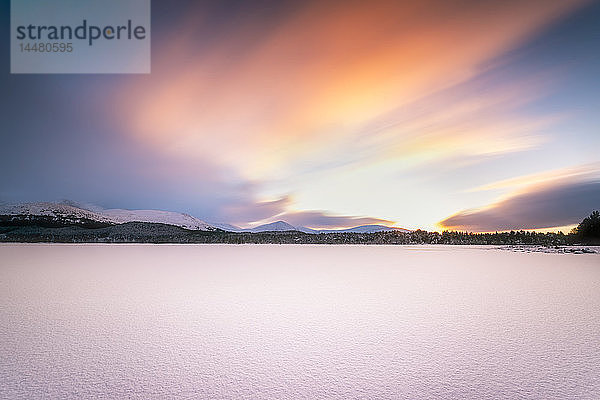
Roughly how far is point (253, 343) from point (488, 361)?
279cm

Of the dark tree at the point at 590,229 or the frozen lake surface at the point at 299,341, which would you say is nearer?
the frozen lake surface at the point at 299,341

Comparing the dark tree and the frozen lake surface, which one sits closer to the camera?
the frozen lake surface

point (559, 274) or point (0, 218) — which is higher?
point (0, 218)

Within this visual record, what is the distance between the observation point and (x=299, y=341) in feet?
18.5

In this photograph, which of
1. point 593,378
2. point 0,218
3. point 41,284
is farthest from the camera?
point 0,218

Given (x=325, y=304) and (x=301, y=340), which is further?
(x=325, y=304)

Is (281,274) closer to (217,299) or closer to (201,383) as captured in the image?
Result: (217,299)

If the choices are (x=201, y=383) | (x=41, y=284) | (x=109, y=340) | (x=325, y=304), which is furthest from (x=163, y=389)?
(x=41, y=284)

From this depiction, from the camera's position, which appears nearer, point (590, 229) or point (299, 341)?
point (299, 341)

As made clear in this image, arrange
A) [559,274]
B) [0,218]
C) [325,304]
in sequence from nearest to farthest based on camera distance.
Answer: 1. [325,304]
2. [559,274]
3. [0,218]

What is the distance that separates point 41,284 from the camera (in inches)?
431

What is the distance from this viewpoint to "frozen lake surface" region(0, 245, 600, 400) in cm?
404

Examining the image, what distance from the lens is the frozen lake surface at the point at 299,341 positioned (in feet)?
13.3

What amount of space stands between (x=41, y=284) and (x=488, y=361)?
10.6 metres
